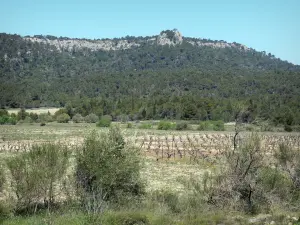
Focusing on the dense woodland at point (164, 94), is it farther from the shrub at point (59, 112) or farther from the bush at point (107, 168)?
the bush at point (107, 168)

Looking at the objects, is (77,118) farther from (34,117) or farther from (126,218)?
(126,218)

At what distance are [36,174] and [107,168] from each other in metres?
3.63

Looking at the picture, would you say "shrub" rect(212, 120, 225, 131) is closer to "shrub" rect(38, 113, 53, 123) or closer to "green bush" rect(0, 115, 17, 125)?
"shrub" rect(38, 113, 53, 123)

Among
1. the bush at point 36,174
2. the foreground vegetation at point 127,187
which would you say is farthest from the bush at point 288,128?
the bush at point 36,174

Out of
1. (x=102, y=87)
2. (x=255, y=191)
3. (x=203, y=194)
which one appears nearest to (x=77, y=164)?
(x=203, y=194)

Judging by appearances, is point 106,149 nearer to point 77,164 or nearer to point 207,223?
point 77,164

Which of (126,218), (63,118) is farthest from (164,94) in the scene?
(126,218)

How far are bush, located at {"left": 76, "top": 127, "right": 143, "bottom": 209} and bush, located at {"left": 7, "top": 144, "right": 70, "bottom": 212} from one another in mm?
1199

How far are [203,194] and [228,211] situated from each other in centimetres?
210

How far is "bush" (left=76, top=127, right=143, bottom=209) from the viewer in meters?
19.1

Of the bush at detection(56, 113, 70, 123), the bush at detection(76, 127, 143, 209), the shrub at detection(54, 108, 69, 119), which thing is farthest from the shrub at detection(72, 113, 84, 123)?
the bush at detection(76, 127, 143, 209)

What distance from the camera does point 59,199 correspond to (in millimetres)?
20484

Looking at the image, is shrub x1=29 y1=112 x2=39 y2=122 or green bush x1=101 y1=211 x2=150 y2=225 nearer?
green bush x1=101 y1=211 x2=150 y2=225

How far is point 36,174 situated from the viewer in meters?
18.3
